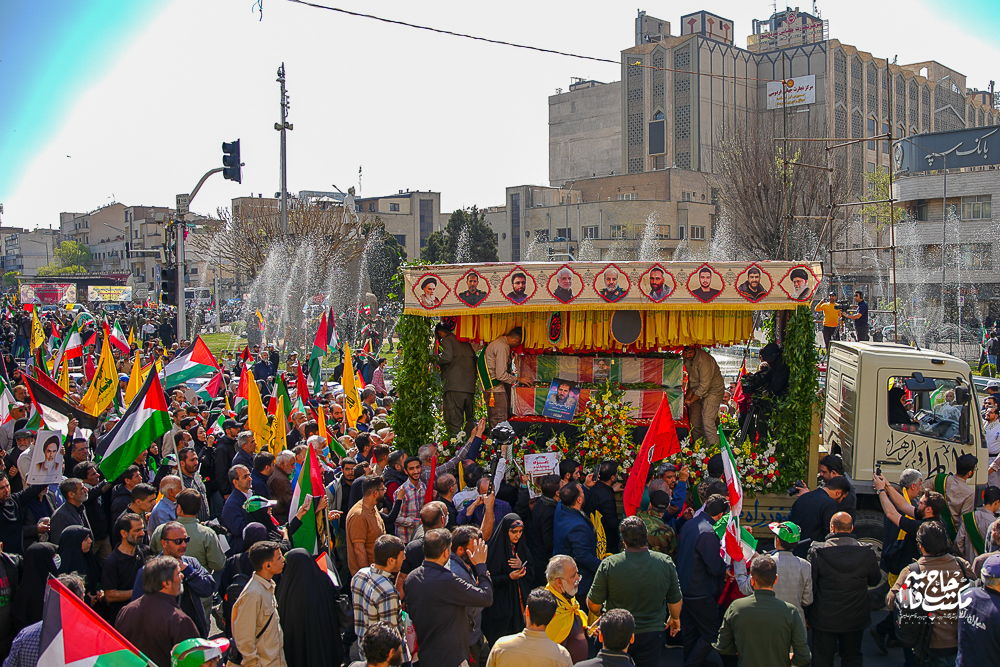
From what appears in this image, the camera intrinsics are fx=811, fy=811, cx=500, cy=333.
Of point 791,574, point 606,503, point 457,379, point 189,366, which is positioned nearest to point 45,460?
point 189,366

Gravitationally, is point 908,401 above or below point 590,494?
above

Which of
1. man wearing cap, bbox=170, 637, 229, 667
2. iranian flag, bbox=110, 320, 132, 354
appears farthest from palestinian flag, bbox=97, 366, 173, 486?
iranian flag, bbox=110, 320, 132, 354

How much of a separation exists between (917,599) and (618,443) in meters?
4.48

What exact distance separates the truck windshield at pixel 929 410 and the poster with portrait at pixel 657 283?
8.74 feet

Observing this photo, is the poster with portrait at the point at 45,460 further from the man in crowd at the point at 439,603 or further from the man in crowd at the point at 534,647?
the man in crowd at the point at 534,647

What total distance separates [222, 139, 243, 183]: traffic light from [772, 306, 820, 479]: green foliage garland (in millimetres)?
13230

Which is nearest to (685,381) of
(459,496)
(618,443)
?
(618,443)

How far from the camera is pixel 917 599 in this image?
6062 mm

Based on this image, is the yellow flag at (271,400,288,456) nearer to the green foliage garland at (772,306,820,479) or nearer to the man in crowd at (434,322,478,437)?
the man in crowd at (434,322,478,437)

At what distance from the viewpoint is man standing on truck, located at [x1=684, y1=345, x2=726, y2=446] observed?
35.1 feet

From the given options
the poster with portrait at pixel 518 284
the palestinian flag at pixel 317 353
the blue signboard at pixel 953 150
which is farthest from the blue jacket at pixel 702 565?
the blue signboard at pixel 953 150

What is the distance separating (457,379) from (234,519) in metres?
4.60

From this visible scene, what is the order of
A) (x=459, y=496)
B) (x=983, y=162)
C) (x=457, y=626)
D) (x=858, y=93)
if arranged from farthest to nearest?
(x=858, y=93)
(x=983, y=162)
(x=459, y=496)
(x=457, y=626)

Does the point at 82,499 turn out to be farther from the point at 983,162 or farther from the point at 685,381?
the point at 983,162
